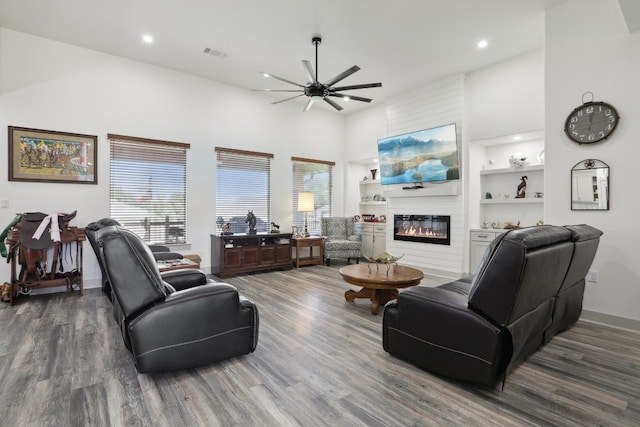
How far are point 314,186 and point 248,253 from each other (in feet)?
7.86

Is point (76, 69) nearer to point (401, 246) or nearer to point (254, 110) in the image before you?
point (254, 110)

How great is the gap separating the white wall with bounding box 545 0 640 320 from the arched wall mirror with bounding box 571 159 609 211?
52mm

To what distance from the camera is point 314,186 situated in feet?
24.2

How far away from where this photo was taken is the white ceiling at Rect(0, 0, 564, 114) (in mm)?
3697

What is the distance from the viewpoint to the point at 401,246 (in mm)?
6445

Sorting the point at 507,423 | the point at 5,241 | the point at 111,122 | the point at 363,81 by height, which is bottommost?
the point at 507,423

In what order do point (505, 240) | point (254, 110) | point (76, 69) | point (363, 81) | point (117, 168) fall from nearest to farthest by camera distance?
point (505, 240) → point (76, 69) → point (117, 168) → point (363, 81) → point (254, 110)

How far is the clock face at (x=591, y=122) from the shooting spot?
132 inches

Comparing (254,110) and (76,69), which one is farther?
(254,110)

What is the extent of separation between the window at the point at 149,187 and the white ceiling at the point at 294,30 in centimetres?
139

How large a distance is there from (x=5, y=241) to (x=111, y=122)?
2.11 meters

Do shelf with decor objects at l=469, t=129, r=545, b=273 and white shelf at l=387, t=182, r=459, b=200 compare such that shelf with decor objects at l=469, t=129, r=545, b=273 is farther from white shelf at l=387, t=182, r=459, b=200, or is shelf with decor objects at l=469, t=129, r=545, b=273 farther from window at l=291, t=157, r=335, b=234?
window at l=291, t=157, r=335, b=234

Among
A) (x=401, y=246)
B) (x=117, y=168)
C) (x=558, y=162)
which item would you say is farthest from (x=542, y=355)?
(x=117, y=168)

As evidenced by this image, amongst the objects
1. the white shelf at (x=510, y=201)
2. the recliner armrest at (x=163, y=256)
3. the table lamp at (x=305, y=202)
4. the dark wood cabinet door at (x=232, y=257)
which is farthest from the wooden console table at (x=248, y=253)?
the white shelf at (x=510, y=201)
